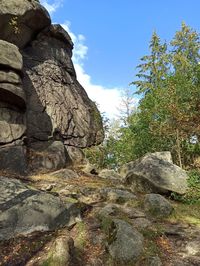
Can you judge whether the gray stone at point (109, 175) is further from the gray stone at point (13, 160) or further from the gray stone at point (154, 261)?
the gray stone at point (154, 261)

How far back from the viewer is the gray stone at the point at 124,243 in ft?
26.3

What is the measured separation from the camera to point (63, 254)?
7.73 metres

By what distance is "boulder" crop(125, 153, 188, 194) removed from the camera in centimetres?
1309

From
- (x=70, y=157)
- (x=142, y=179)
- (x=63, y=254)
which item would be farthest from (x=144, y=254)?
(x=70, y=157)

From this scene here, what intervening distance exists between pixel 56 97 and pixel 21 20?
6.02 meters

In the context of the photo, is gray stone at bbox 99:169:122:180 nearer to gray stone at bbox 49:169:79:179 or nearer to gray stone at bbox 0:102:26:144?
gray stone at bbox 49:169:79:179

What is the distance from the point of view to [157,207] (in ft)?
35.5

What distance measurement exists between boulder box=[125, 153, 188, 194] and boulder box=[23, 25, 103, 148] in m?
8.81

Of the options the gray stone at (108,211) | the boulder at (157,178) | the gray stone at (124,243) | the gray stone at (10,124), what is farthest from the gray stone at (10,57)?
the gray stone at (124,243)

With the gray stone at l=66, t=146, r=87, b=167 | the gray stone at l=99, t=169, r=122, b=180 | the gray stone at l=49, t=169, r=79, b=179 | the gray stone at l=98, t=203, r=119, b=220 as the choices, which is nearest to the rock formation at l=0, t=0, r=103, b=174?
the gray stone at l=66, t=146, r=87, b=167

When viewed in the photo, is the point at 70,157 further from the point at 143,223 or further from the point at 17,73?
the point at 143,223

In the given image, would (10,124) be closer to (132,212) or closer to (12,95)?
(12,95)

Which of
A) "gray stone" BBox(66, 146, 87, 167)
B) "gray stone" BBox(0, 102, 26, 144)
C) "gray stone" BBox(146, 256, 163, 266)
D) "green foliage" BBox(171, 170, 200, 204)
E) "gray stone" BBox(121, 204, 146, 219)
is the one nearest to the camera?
"gray stone" BBox(146, 256, 163, 266)

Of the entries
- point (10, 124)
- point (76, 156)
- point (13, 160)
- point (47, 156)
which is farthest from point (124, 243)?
point (76, 156)
